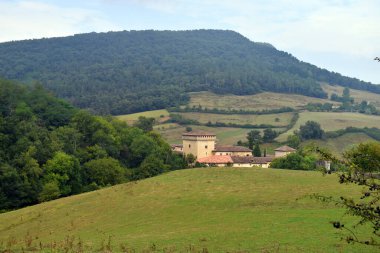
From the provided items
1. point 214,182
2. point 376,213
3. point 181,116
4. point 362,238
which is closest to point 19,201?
point 214,182

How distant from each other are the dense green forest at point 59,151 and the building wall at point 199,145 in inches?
185

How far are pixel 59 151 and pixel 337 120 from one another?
111192mm

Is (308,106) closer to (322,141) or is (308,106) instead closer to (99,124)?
(322,141)

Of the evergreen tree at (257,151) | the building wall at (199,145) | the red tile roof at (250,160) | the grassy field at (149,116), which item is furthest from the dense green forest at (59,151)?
the grassy field at (149,116)

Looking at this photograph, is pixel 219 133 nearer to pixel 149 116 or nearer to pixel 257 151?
pixel 149 116

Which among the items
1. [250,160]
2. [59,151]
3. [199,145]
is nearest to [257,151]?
[250,160]

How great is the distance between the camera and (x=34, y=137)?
8506 cm

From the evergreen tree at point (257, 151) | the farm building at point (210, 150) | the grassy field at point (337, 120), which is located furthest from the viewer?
the grassy field at point (337, 120)

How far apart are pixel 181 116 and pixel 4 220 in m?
125

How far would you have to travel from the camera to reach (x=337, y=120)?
550ft

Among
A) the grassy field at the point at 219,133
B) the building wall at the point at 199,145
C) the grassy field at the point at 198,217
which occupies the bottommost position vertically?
the grassy field at the point at 219,133

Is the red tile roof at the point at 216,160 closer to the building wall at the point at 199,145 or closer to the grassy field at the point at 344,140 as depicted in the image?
the building wall at the point at 199,145

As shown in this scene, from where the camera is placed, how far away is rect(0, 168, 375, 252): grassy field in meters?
25.9

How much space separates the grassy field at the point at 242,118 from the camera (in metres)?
164
